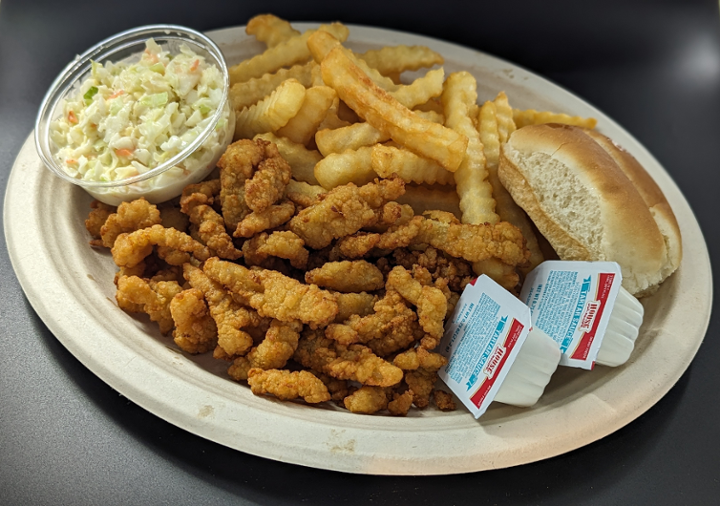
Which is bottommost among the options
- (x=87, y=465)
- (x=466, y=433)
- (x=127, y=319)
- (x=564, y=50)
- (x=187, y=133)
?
(x=87, y=465)

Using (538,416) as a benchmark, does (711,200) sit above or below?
above

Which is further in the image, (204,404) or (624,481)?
(624,481)

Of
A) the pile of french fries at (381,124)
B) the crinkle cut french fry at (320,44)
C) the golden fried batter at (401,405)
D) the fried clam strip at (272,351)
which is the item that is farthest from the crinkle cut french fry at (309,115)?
the golden fried batter at (401,405)

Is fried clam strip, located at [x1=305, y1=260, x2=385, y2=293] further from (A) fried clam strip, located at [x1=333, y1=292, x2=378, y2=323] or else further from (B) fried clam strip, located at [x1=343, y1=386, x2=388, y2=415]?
(B) fried clam strip, located at [x1=343, y1=386, x2=388, y2=415]

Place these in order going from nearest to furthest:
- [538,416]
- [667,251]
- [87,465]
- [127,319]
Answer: [87,465], [538,416], [127,319], [667,251]

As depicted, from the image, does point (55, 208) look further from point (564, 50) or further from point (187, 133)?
point (564, 50)

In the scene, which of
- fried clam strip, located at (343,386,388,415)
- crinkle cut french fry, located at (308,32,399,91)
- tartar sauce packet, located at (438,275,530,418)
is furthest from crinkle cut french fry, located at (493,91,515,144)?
fried clam strip, located at (343,386,388,415)

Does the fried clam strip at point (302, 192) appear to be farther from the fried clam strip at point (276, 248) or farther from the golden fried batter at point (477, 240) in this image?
the golden fried batter at point (477, 240)

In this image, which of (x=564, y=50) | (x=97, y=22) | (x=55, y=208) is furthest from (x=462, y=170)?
(x=97, y=22)
